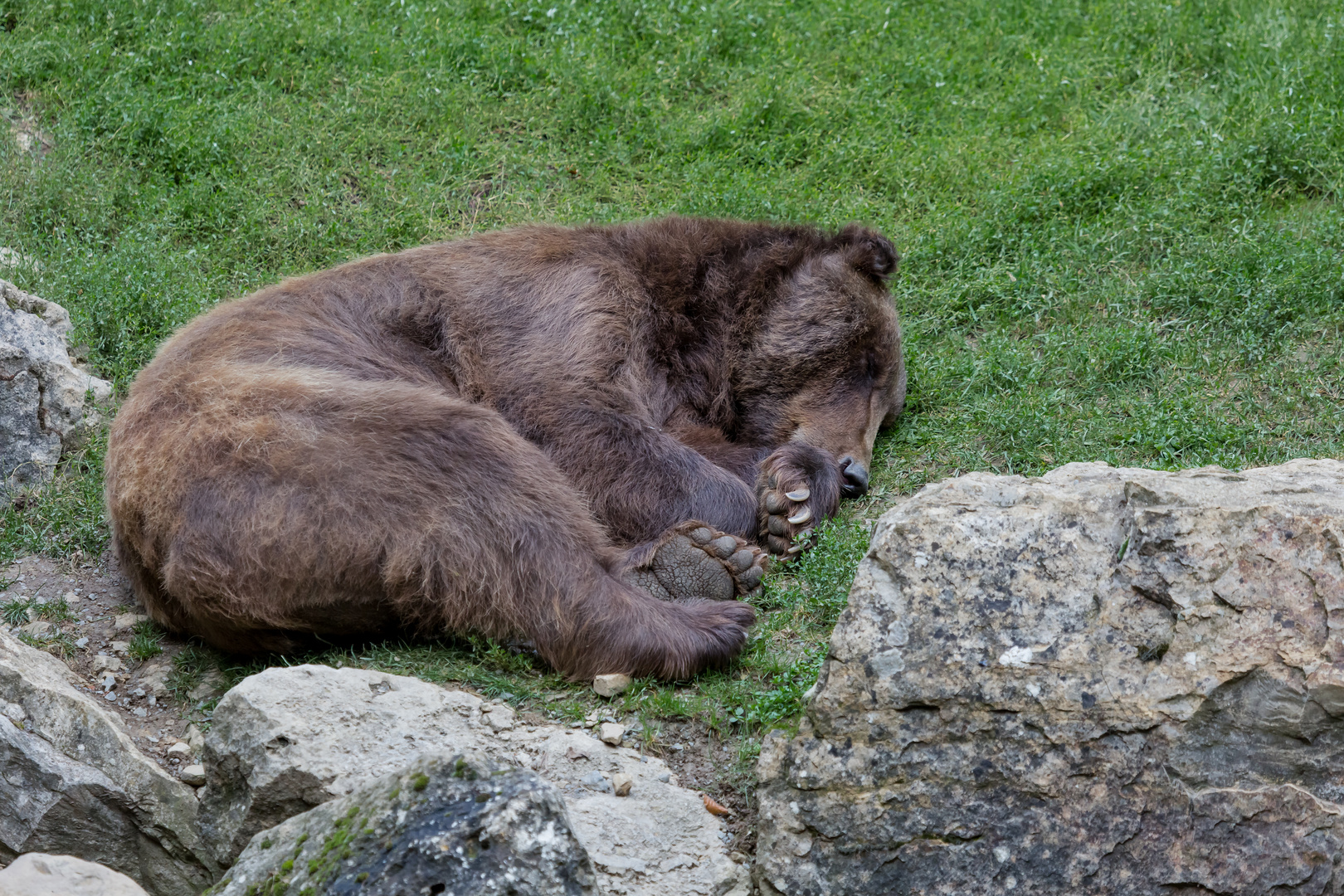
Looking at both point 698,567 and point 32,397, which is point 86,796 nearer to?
point 698,567

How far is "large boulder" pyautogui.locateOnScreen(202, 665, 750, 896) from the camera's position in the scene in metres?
3.83

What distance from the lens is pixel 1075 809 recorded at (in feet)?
10.9

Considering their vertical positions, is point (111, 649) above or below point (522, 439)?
below

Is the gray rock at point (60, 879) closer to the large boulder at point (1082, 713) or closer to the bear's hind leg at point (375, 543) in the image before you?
the large boulder at point (1082, 713)

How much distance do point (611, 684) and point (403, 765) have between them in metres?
1.12

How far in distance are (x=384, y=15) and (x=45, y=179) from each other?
9.94ft

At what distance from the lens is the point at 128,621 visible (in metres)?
5.58

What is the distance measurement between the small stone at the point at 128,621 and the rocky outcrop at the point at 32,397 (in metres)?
1.27

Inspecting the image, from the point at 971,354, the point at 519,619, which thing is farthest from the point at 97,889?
the point at 971,354

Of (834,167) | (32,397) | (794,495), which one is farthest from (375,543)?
(834,167)

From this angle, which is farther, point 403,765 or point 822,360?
point 822,360

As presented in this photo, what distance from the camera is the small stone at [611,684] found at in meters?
4.82

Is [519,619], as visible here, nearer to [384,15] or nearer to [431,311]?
[431,311]

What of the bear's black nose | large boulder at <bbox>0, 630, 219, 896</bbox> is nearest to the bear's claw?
the bear's black nose
